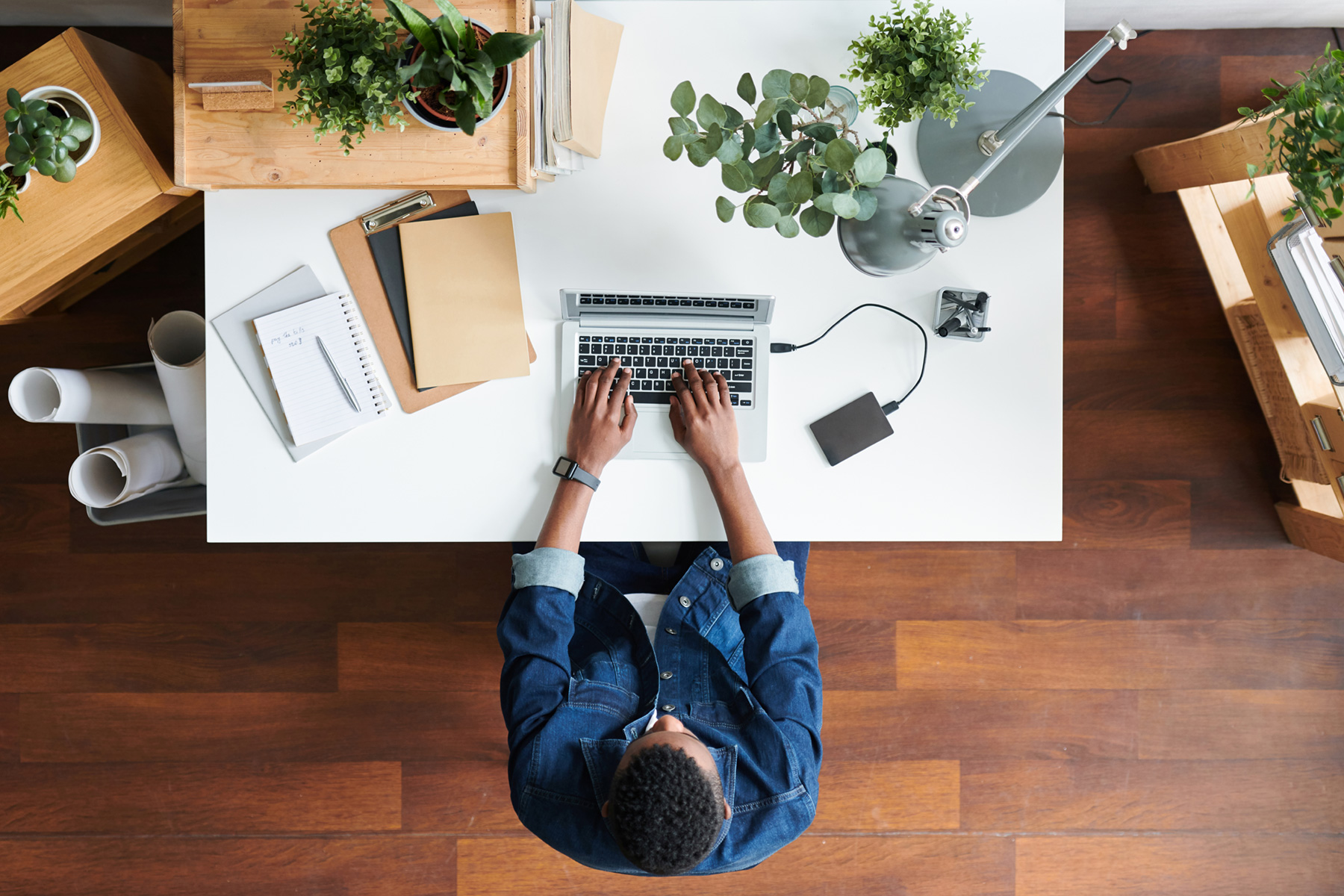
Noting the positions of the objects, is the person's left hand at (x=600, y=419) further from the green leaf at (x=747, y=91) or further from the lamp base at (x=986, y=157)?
the lamp base at (x=986, y=157)

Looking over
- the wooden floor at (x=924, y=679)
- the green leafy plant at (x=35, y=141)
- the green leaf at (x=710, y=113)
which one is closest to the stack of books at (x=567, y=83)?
the green leaf at (x=710, y=113)

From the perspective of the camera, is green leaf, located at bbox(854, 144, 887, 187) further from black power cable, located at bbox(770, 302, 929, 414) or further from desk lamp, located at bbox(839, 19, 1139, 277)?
black power cable, located at bbox(770, 302, 929, 414)

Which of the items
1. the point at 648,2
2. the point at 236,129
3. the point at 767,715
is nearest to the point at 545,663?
the point at 767,715

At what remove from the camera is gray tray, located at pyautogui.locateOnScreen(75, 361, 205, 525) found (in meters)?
1.37

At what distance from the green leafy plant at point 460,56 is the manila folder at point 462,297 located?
0.23 meters

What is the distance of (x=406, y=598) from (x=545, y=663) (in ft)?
2.26

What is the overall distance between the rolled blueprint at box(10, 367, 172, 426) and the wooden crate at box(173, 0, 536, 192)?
47 cm

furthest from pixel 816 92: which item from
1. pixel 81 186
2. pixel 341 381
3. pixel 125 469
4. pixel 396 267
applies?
pixel 125 469

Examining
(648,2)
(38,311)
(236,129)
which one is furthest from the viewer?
(38,311)

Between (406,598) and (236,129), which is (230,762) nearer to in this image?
(406,598)

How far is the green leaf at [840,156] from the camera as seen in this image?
→ 86 centimetres

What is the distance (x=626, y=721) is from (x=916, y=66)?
1.03m

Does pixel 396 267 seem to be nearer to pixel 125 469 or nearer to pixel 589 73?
pixel 589 73

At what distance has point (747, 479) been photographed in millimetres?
1167
